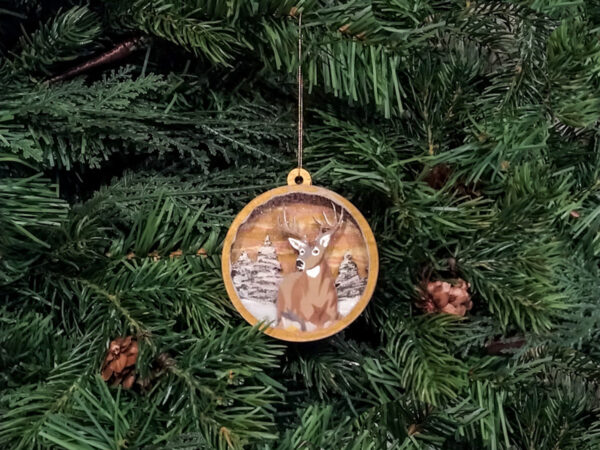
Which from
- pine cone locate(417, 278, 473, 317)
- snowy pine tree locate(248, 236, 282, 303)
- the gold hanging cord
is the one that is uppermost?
the gold hanging cord

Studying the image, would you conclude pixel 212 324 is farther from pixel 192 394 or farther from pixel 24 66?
pixel 24 66

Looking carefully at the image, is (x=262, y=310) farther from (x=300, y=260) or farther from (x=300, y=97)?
(x=300, y=97)

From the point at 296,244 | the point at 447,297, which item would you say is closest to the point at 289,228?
the point at 296,244

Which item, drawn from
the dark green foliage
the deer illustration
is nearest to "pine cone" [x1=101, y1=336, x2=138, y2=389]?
the dark green foliage

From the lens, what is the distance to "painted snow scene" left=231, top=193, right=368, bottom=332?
0.47 m

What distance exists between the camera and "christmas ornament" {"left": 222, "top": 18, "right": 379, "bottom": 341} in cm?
47

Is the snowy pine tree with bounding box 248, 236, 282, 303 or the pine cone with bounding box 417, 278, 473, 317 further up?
the snowy pine tree with bounding box 248, 236, 282, 303

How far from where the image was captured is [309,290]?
478 millimetres

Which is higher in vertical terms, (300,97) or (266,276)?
(300,97)

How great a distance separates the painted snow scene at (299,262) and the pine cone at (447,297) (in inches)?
Result: 2.0

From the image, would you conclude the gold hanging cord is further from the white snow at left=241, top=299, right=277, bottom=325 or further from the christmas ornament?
the white snow at left=241, top=299, right=277, bottom=325

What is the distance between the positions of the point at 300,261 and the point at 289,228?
0.03 meters

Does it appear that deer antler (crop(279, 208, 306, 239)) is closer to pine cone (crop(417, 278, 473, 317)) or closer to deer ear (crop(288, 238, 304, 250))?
deer ear (crop(288, 238, 304, 250))

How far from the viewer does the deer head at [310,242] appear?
1.57ft
